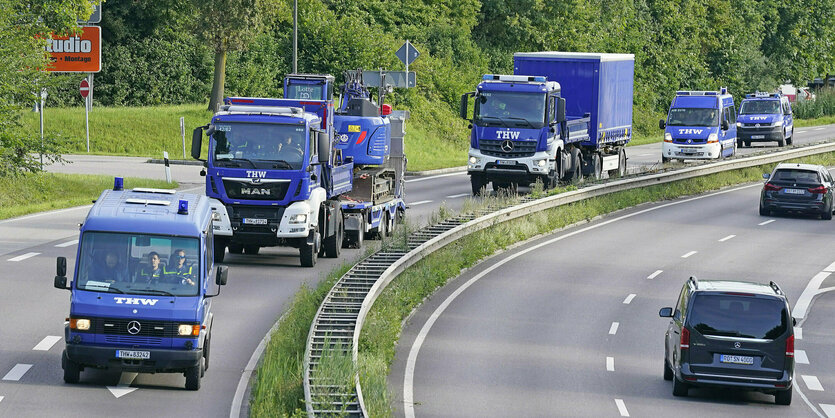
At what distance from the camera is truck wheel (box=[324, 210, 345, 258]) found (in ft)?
90.2

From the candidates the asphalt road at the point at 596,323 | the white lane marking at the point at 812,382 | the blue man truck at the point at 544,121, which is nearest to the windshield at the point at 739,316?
the asphalt road at the point at 596,323

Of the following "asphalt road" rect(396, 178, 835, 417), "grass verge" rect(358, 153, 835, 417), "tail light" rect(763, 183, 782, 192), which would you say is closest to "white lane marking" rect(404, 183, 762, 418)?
"asphalt road" rect(396, 178, 835, 417)

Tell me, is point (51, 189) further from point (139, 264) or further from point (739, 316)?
point (739, 316)

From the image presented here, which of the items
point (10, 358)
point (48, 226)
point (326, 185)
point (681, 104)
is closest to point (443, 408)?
point (10, 358)

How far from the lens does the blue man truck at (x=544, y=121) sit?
37.6m

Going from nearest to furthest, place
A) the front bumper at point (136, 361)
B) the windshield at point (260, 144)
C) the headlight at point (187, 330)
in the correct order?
the front bumper at point (136, 361) → the headlight at point (187, 330) → the windshield at point (260, 144)

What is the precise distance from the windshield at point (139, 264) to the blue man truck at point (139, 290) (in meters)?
0.01

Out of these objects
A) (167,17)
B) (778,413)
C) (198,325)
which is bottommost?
(778,413)

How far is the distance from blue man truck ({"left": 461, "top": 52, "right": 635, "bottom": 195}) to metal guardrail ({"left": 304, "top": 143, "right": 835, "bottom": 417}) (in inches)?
74.1

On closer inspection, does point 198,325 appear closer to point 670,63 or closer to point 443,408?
point 443,408

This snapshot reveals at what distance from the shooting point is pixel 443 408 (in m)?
16.5

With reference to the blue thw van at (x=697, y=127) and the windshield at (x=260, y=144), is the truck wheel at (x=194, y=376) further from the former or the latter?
the blue thw van at (x=697, y=127)

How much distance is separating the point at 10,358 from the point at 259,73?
146ft

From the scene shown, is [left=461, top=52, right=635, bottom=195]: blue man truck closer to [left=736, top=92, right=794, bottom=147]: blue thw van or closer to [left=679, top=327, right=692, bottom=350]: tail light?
[left=679, top=327, right=692, bottom=350]: tail light
